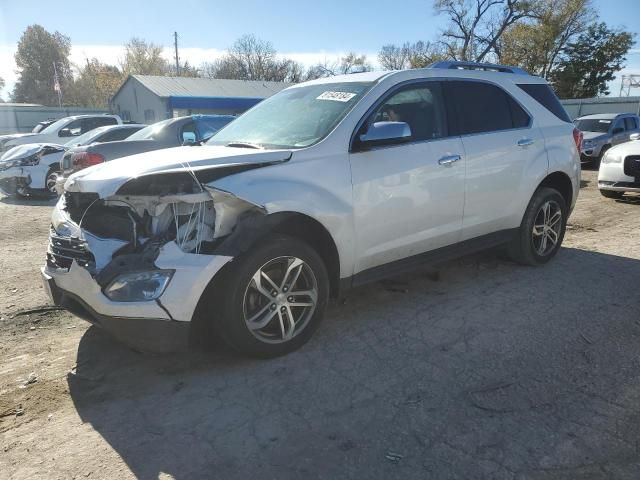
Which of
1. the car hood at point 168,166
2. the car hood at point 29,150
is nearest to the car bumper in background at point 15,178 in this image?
the car hood at point 29,150

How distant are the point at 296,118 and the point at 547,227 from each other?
3.04 metres

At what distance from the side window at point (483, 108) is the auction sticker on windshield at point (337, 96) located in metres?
1.02

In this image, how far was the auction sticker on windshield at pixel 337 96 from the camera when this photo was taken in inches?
151

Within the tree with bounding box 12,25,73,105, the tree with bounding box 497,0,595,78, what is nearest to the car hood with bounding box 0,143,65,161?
the tree with bounding box 497,0,595,78

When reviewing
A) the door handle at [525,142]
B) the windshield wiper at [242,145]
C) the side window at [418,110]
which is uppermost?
the side window at [418,110]

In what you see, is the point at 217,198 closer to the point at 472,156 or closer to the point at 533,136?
the point at 472,156

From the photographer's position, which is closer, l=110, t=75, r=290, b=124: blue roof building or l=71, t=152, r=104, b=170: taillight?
l=71, t=152, r=104, b=170: taillight

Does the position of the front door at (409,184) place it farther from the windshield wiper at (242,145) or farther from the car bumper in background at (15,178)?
the car bumper in background at (15,178)

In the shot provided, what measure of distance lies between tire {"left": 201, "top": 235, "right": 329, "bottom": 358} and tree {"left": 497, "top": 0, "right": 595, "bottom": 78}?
44511mm

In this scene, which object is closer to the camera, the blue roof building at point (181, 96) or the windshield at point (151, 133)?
the windshield at point (151, 133)

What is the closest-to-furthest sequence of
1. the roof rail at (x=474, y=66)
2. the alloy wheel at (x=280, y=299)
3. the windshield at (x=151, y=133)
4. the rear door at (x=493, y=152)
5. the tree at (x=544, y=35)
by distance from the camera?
1. the alloy wheel at (x=280, y=299)
2. the rear door at (x=493, y=152)
3. the roof rail at (x=474, y=66)
4. the windshield at (x=151, y=133)
5. the tree at (x=544, y=35)

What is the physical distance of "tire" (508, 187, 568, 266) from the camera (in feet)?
16.5

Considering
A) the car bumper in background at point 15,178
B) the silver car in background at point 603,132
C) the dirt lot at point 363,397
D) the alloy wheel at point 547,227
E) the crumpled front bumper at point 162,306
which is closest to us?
the dirt lot at point 363,397

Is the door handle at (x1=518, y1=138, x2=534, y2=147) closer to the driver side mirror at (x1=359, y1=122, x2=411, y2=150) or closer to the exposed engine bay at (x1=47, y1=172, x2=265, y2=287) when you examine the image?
the driver side mirror at (x1=359, y1=122, x2=411, y2=150)
